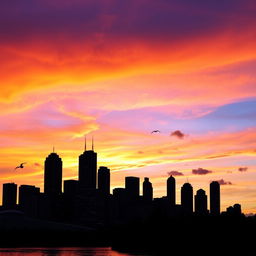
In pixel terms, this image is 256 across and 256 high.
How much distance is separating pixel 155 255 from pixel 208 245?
22.9 m

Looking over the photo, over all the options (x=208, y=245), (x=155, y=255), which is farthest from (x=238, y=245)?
(x=155, y=255)

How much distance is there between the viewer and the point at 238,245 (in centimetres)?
18950

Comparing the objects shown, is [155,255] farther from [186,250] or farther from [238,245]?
[238,245]

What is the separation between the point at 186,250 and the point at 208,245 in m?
8.34

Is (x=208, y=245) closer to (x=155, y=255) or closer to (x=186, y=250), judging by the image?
(x=186, y=250)

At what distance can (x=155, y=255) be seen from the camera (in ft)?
612

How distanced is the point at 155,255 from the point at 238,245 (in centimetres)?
2940

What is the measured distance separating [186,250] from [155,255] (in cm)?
1570

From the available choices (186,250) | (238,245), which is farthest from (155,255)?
(238,245)

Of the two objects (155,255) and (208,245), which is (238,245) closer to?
(208,245)

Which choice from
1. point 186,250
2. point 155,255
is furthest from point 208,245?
point 155,255

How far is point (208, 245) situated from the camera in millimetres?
197875
